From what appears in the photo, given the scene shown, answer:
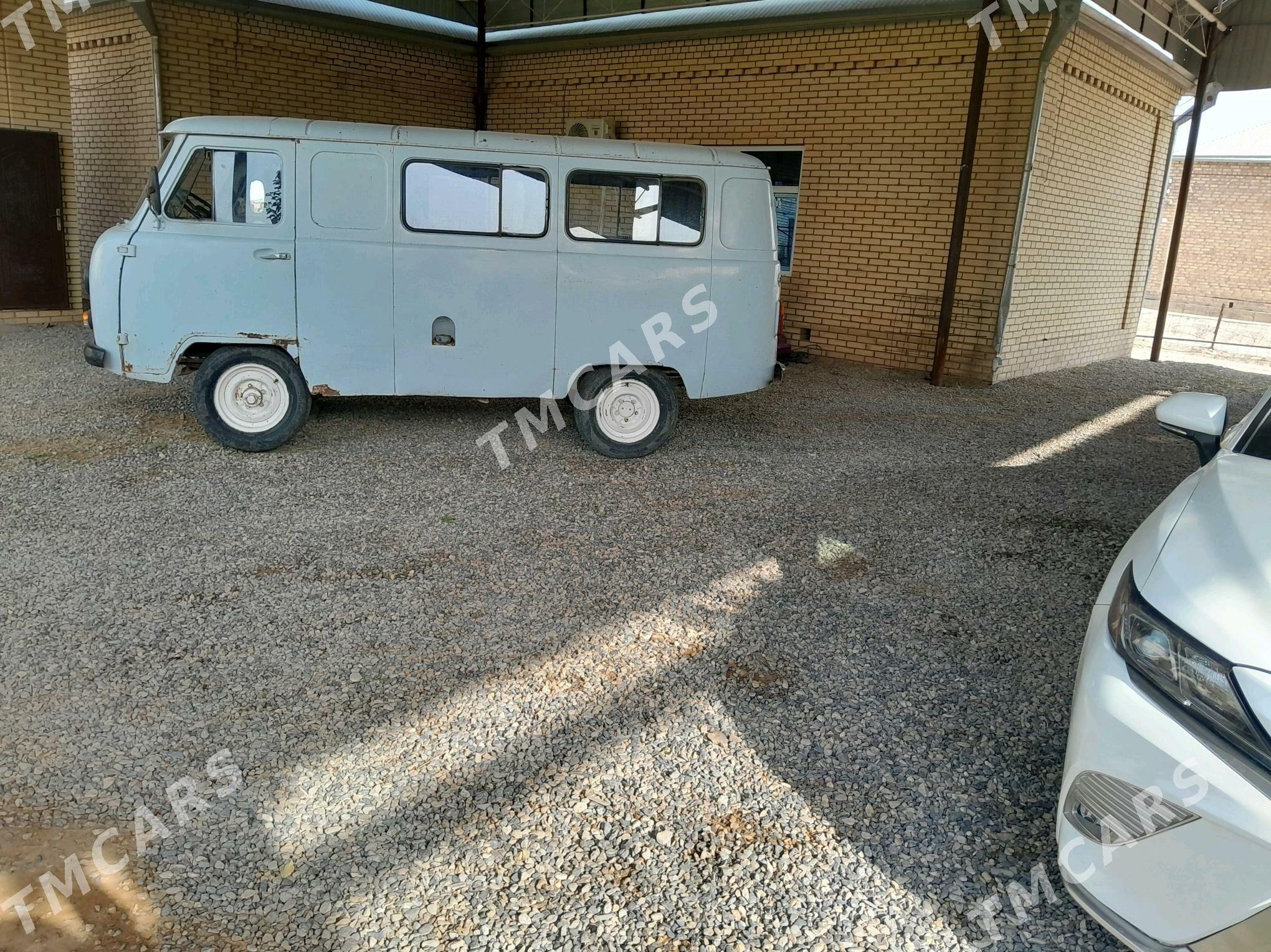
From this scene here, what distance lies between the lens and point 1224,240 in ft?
84.0

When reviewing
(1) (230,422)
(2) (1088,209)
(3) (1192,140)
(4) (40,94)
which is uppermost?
(3) (1192,140)

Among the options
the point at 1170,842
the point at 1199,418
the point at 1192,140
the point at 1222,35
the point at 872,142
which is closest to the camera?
the point at 1170,842

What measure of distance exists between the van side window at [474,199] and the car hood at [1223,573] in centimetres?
515

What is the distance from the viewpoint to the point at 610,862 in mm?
2938

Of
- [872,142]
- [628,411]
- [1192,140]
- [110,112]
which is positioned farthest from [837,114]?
[110,112]

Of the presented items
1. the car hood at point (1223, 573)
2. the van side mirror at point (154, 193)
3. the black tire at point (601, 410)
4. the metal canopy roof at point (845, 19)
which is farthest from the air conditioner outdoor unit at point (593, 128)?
the car hood at point (1223, 573)

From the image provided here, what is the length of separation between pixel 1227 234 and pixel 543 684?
28.0 m

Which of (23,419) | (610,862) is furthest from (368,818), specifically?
(23,419)

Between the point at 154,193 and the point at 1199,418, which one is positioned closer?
the point at 1199,418

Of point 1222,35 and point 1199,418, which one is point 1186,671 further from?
point 1222,35

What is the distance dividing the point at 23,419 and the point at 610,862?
285 inches

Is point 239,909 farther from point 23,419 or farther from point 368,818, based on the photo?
point 23,419

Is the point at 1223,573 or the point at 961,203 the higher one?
the point at 961,203

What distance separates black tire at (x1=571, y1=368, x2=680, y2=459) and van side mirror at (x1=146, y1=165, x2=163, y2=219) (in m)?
3.27
